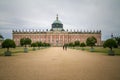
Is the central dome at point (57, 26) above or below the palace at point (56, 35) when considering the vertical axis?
above

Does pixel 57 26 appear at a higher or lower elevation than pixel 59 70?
higher

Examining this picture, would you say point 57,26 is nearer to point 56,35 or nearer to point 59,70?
point 56,35

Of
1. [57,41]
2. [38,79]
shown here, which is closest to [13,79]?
[38,79]

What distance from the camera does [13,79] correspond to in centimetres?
561

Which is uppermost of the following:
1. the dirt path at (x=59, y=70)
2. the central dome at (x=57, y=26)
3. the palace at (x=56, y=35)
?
the central dome at (x=57, y=26)

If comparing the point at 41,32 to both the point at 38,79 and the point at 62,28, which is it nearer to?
the point at 62,28

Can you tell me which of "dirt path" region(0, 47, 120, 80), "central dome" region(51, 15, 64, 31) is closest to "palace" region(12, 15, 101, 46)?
"central dome" region(51, 15, 64, 31)

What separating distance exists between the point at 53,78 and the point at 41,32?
285 ft

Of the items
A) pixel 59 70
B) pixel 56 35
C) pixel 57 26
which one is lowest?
pixel 59 70

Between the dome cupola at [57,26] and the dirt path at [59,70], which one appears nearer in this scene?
the dirt path at [59,70]

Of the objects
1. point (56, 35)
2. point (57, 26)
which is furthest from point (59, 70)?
point (57, 26)

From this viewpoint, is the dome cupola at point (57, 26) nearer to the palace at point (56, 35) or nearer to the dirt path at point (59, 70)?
the palace at point (56, 35)

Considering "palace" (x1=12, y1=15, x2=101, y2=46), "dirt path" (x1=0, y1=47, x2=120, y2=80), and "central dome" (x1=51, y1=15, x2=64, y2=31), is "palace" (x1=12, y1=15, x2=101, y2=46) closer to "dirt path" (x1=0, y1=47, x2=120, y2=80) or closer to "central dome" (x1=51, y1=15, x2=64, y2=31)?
"central dome" (x1=51, y1=15, x2=64, y2=31)

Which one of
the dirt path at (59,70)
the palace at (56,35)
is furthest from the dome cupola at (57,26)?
the dirt path at (59,70)
